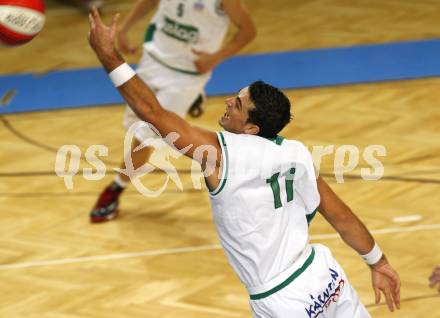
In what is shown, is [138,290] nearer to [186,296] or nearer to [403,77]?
[186,296]

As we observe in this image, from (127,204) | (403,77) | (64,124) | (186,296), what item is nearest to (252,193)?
(186,296)

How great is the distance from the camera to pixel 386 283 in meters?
5.32

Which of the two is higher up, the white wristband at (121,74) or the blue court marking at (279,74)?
the white wristband at (121,74)

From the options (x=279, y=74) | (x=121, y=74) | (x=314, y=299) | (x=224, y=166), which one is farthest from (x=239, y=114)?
(x=279, y=74)

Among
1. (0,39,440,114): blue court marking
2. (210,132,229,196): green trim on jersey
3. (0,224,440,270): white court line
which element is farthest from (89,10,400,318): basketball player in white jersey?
(0,39,440,114): blue court marking

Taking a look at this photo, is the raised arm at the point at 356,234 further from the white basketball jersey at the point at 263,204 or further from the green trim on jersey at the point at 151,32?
the green trim on jersey at the point at 151,32

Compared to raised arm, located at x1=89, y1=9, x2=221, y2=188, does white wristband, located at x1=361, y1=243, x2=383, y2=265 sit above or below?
below

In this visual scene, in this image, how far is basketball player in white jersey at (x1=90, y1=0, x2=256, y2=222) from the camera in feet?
26.9

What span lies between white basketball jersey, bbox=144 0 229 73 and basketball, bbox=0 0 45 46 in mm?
2277

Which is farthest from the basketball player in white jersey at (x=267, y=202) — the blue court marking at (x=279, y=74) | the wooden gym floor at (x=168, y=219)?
the blue court marking at (x=279, y=74)

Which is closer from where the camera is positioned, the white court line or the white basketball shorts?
the white basketball shorts

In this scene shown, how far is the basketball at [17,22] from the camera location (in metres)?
5.91

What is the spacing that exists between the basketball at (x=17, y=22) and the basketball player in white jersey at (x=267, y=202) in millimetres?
1209

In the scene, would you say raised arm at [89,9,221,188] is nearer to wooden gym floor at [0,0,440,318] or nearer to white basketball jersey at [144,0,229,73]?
wooden gym floor at [0,0,440,318]
